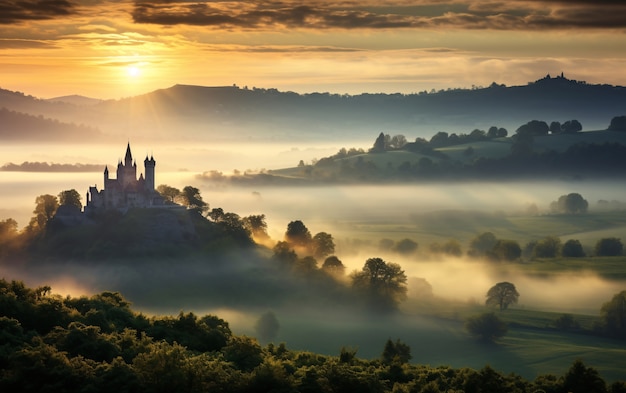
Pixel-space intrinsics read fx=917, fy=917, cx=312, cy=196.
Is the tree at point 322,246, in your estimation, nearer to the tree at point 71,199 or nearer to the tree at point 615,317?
the tree at point 71,199

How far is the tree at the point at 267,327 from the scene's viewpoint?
130 metres

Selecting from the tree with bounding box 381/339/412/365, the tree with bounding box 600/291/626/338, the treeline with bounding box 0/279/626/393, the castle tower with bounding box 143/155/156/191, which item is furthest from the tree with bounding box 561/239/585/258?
the treeline with bounding box 0/279/626/393

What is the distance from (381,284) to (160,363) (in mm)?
99129

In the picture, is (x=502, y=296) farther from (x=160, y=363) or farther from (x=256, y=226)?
(x=160, y=363)

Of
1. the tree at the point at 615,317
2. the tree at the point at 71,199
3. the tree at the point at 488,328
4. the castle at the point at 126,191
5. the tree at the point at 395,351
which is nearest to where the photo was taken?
the tree at the point at 395,351

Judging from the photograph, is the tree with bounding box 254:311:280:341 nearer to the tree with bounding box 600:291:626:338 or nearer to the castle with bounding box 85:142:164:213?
the castle with bounding box 85:142:164:213

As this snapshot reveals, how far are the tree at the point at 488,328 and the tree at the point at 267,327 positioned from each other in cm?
2805

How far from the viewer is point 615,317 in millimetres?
133250

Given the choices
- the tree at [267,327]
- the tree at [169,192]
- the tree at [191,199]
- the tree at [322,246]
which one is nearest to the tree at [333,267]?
the tree at [322,246]

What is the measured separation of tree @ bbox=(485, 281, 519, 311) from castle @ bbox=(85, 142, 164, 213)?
59.6 m

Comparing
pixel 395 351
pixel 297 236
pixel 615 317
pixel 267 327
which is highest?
pixel 297 236

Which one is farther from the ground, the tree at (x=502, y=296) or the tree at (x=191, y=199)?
the tree at (x=191, y=199)

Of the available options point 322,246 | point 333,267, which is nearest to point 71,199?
point 322,246

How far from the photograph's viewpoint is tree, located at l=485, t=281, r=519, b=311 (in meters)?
151
